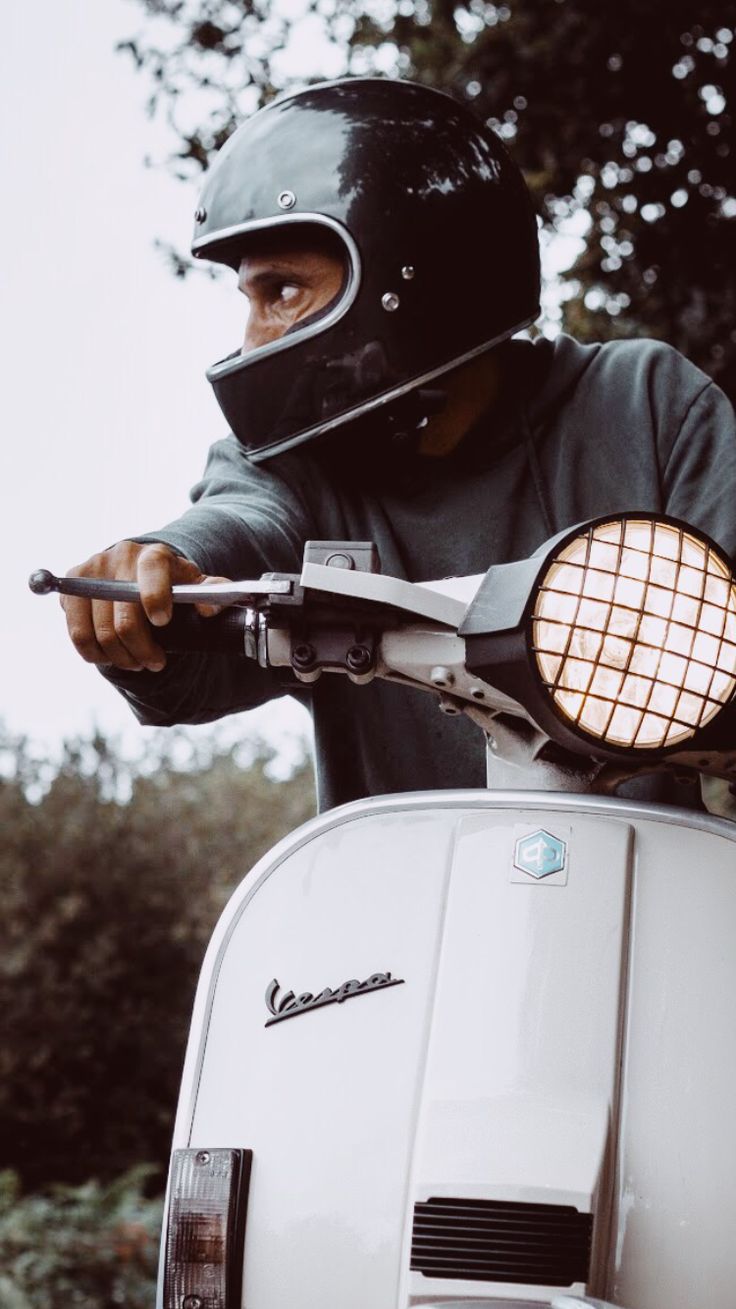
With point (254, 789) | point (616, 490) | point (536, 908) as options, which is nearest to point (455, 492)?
point (616, 490)

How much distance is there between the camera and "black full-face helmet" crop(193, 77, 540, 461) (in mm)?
2299

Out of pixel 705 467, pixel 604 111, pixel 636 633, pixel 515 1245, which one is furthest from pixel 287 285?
pixel 604 111

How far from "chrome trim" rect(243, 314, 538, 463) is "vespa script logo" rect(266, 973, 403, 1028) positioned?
3.10 feet

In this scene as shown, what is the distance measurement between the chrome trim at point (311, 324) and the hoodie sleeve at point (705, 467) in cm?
53

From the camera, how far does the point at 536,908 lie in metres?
1.61

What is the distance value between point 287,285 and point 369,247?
139 millimetres

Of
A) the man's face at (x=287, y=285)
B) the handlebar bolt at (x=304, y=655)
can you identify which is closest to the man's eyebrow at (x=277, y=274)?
the man's face at (x=287, y=285)

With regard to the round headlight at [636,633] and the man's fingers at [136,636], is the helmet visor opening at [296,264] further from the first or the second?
the round headlight at [636,633]

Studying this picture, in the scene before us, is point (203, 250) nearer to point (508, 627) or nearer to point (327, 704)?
point (327, 704)

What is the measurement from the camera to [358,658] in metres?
1.72

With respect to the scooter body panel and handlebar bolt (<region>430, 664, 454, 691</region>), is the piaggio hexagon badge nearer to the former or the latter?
the scooter body panel

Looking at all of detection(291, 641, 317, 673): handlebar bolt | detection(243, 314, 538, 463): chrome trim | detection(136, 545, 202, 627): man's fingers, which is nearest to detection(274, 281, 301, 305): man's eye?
detection(243, 314, 538, 463): chrome trim

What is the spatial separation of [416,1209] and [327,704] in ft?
2.87

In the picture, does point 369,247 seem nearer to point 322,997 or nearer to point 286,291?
point 286,291
